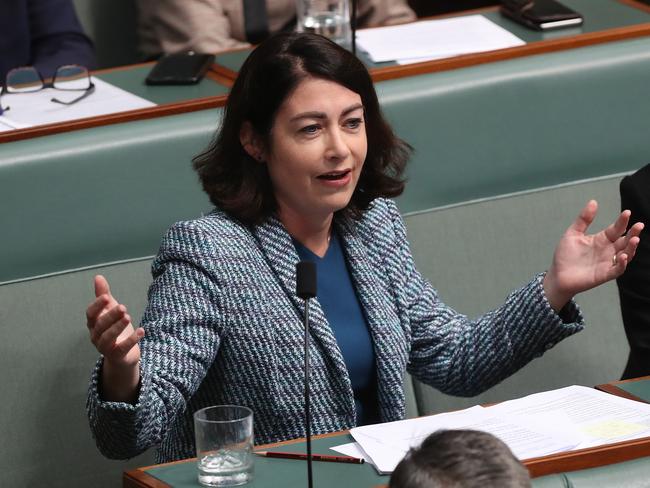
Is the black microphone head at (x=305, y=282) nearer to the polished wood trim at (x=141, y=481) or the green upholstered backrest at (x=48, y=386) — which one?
the polished wood trim at (x=141, y=481)

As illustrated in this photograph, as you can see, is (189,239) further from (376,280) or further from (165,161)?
(165,161)

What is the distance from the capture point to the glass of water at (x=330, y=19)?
279cm

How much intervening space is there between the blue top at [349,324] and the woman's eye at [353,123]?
7.6 inches

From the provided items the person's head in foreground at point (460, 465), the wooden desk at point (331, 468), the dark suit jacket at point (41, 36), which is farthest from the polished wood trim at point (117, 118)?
the person's head in foreground at point (460, 465)

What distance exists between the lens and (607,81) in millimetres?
2676

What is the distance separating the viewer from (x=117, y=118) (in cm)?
243

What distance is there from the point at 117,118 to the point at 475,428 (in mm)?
993

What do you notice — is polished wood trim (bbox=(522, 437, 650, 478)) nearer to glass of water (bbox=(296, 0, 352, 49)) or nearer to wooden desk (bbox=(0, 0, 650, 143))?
wooden desk (bbox=(0, 0, 650, 143))

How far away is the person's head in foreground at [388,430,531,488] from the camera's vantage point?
1.07 metres

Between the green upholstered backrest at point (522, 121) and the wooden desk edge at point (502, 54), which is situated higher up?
the wooden desk edge at point (502, 54)

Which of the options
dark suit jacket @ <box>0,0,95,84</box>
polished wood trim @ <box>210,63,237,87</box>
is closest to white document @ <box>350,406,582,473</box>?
polished wood trim @ <box>210,63,237,87</box>

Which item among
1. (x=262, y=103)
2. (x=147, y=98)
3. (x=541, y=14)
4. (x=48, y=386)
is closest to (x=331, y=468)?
(x=262, y=103)

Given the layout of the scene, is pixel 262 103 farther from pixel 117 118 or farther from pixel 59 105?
pixel 59 105

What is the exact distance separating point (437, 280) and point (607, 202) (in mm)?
367
